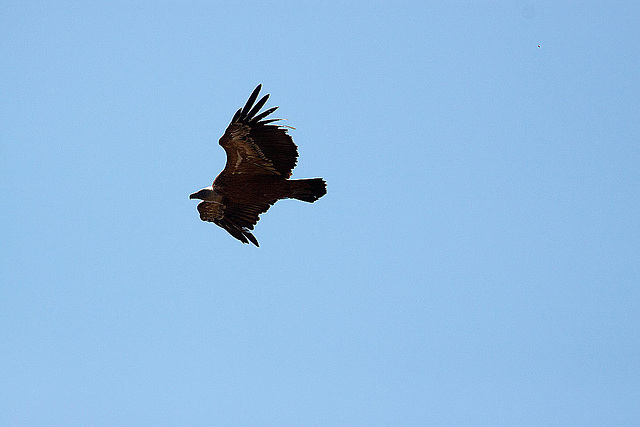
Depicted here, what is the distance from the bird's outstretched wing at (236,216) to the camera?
19.5m

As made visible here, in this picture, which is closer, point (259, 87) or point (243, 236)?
point (259, 87)

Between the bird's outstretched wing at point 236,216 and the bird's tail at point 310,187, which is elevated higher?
the bird's tail at point 310,187

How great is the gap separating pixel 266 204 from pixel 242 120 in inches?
102

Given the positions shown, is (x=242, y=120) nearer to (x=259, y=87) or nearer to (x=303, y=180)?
(x=259, y=87)

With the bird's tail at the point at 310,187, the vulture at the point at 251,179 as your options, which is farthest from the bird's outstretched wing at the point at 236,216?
the bird's tail at the point at 310,187

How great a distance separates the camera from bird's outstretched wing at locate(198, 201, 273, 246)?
64.0 ft

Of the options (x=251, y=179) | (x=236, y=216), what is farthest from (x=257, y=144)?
(x=236, y=216)

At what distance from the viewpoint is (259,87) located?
1747cm

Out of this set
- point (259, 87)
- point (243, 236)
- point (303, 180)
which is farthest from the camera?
point (243, 236)

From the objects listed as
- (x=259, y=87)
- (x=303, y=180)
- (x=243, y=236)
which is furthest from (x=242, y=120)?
(x=243, y=236)

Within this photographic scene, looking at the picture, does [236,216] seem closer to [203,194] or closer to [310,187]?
[203,194]

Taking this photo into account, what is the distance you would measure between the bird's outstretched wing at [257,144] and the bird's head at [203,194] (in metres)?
0.85

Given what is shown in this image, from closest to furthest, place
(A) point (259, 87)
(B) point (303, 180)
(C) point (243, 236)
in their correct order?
(A) point (259, 87) → (B) point (303, 180) → (C) point (243, 236)

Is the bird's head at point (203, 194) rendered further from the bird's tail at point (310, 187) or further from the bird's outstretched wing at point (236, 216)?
the bird's tail at point (310, 187)
